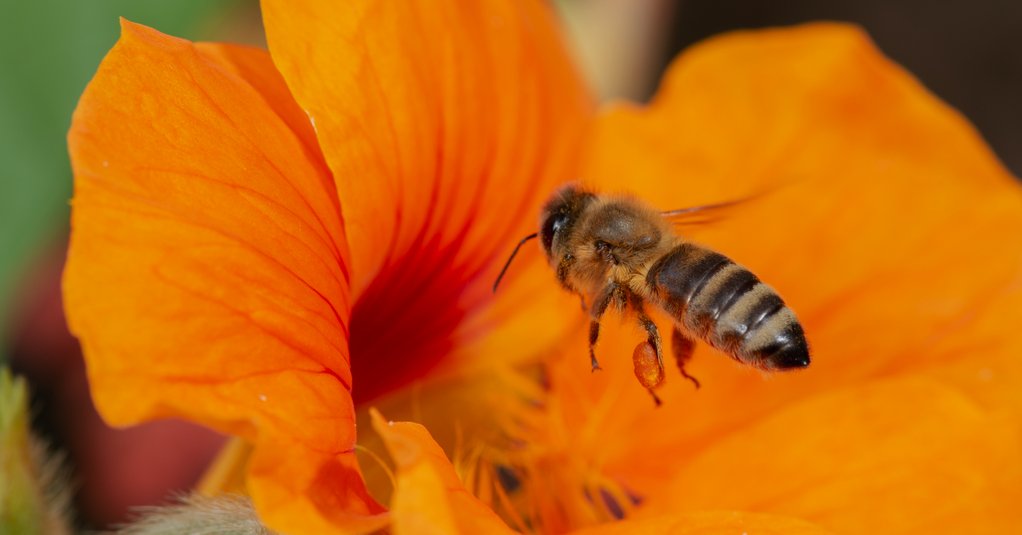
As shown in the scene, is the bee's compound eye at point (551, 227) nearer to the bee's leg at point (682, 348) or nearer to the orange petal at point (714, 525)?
the bee's leg at point (682, 348)

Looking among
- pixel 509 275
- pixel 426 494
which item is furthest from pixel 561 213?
pixel 426 494

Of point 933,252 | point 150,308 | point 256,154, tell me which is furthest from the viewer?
point 933,252

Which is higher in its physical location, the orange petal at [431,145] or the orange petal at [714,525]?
the orange petal at [431,145]

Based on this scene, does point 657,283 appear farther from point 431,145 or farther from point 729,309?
point 431,145

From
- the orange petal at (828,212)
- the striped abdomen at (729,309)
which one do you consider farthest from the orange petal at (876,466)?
the striped abdomen at (729,309)

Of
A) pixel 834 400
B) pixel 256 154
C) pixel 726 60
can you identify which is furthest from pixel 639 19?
pixel 256 154

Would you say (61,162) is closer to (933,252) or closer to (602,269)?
(602,269)
